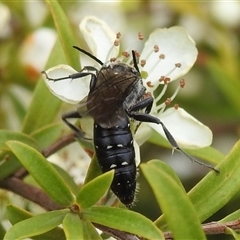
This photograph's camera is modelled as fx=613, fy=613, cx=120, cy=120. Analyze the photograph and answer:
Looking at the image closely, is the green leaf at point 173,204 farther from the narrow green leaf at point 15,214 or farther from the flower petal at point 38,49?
the flower petal at point 38,49

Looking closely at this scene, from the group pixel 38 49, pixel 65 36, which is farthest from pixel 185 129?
pixel 38 49

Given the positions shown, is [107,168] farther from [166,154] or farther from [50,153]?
[166,154]

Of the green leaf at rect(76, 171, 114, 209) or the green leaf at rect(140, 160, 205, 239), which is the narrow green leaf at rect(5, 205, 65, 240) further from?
the green leaf at rect(140, 160, 205, 239)

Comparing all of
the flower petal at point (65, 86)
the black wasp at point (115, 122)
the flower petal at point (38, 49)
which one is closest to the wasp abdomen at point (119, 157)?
the black wasp at point (115, 122)

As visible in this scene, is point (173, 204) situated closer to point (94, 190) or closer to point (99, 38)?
point (94, 190)

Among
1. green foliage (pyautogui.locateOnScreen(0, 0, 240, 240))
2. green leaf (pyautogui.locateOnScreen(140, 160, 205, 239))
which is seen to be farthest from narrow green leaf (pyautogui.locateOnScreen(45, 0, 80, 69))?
green leaf (pyautogui.locateOnScreen(140, 160, 205, 239))
